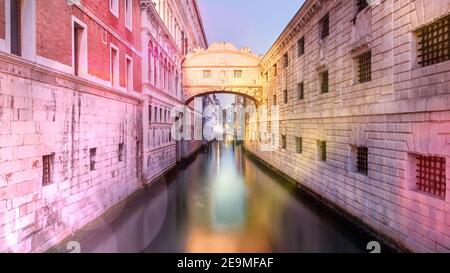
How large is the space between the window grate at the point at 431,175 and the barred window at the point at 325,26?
7401 millimetres

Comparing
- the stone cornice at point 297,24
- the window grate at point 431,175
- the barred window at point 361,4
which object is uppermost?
the stone cornice at point 297,24

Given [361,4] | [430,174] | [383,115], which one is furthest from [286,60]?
[430,174]

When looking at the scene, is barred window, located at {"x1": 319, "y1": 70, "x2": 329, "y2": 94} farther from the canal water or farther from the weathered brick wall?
the weathered brick wall

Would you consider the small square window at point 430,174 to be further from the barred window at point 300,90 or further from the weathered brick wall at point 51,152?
the barred window at point 300,90

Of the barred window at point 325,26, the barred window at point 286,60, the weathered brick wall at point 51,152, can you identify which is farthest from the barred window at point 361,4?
the barred window at point 286,60

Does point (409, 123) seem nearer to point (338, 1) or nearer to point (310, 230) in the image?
point (310, 230)

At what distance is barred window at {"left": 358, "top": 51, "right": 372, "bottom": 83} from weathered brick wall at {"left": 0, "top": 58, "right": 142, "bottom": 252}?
8.18 metres

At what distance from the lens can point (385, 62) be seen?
8398 mm

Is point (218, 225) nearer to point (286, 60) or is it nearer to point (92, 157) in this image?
point (92, 157)

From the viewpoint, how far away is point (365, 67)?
981cm

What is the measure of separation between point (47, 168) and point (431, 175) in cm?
850

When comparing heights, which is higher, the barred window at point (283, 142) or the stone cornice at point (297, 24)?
the stone cornice at point (297, 24)

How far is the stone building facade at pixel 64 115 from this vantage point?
621 centimetres

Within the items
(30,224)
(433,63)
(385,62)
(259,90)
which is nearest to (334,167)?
(385,62)
